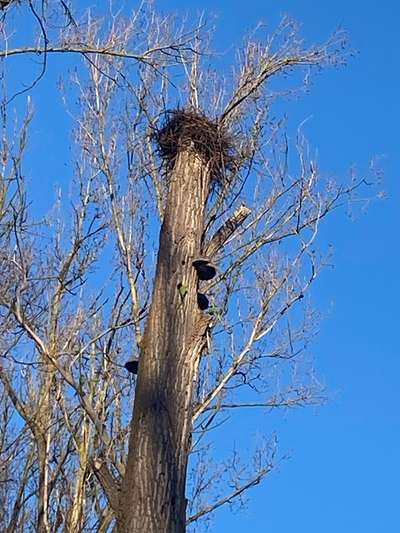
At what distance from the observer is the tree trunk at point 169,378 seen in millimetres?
3879

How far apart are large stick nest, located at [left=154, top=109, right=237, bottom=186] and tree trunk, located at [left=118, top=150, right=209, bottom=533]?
256 mm

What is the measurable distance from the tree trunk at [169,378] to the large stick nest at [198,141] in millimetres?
256

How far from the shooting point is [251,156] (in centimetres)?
599

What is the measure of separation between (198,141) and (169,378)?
1552mm

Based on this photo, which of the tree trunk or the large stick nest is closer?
the tree trunk

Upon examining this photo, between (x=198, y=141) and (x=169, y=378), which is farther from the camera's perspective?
(x=198, y=141)

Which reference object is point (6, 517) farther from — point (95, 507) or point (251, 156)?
point (251, 156)

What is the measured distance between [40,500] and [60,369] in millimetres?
3593

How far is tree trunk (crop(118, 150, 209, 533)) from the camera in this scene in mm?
3879

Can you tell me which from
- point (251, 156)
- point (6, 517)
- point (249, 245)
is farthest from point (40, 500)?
point (251, 156)

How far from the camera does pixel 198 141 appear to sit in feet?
17.2

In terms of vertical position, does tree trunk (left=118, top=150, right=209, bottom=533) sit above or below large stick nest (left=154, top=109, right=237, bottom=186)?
below

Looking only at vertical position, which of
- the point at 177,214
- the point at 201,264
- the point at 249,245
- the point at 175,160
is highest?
the point at 249,245

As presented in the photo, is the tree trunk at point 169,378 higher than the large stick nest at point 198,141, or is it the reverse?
the large stick nest at point 198,141
